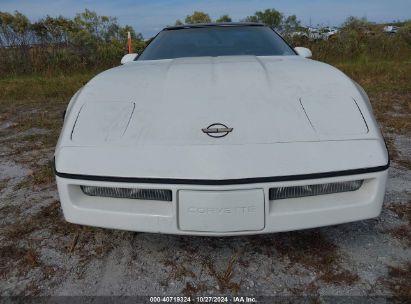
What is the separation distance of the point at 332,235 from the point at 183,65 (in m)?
1.29

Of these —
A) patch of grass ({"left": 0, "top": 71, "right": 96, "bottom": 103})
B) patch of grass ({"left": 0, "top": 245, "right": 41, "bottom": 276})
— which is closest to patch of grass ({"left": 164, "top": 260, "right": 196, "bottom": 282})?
patch of grass ({"left": 0, "top": 245, "right": 41, "bottom": 276})

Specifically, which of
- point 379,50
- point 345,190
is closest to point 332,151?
point 345,190

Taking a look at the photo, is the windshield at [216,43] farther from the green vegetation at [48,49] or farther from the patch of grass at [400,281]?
the green vegetation at [48,49]

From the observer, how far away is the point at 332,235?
6.74ft

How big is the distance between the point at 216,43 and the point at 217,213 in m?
1.78

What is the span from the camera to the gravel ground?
1671 mm

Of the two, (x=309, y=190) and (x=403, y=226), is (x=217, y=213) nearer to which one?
(x=309, y=190)

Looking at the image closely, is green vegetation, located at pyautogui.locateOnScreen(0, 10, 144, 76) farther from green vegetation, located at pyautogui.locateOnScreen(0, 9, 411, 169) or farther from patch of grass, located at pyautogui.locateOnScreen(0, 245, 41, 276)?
patch of grass, located at pyautogui.locateOnScreen(0, 245, 41, 276)

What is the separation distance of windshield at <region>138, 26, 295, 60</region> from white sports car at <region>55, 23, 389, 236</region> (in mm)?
988

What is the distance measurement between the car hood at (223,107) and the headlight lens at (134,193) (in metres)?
0.21

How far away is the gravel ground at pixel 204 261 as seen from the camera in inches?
65.8

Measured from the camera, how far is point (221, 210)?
5.08ft

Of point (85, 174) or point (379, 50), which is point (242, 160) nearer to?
point (85, 174)

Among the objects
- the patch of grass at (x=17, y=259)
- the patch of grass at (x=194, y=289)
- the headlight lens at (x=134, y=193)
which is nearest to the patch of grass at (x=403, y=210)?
the patch of grass at (x=194, y=289)
